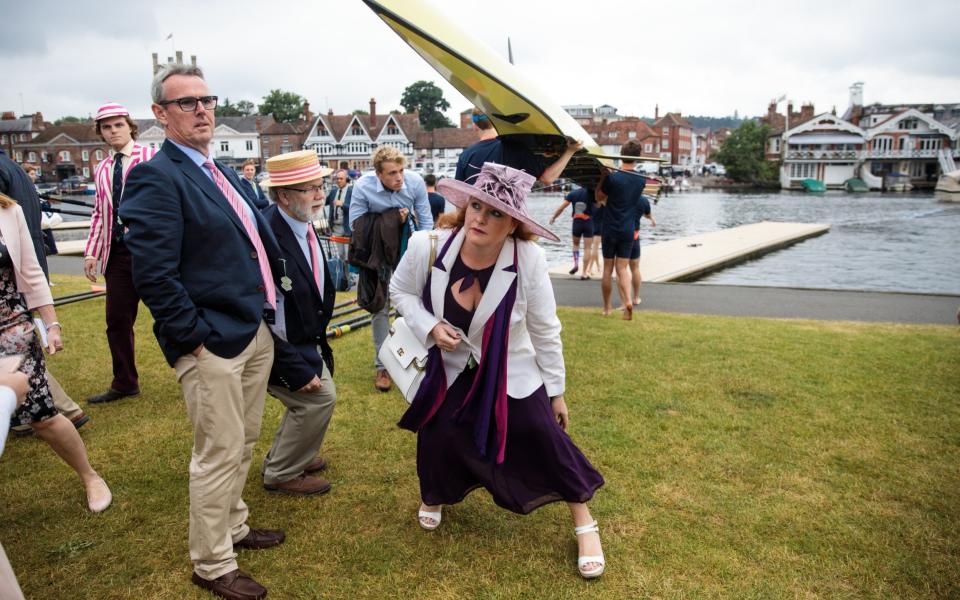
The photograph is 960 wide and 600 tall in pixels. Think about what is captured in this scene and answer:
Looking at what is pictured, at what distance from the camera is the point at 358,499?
3902 mm

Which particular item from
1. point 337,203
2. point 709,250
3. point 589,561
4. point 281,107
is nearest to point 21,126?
point 281,107

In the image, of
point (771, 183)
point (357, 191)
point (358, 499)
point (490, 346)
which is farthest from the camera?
point (771, 183)

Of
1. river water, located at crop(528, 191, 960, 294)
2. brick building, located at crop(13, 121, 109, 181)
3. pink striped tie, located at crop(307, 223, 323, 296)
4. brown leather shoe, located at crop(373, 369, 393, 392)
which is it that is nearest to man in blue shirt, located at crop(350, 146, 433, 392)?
brown leather shoe, located at crop(373, 369, 393, 392)

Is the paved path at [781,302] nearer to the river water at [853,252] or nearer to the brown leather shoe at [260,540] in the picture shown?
the river water at [853,252]

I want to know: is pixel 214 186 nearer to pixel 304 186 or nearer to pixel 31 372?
pixel 304 186

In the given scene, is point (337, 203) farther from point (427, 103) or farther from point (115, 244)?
point (427, 103)

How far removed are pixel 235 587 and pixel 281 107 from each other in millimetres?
117100

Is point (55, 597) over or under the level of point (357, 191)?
under

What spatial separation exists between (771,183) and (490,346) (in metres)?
90.9

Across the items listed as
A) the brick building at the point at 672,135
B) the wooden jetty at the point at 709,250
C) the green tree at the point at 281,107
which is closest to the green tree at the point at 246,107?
the green tree at the point at 281,107

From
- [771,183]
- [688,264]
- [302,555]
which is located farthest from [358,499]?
[771,183]

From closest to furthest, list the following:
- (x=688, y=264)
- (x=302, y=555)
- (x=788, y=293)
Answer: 1. (x=302, y=555)
2. (x=788, y=293)
3. (x=688, y=264)

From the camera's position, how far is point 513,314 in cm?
313

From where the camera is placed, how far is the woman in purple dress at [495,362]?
3088mm
